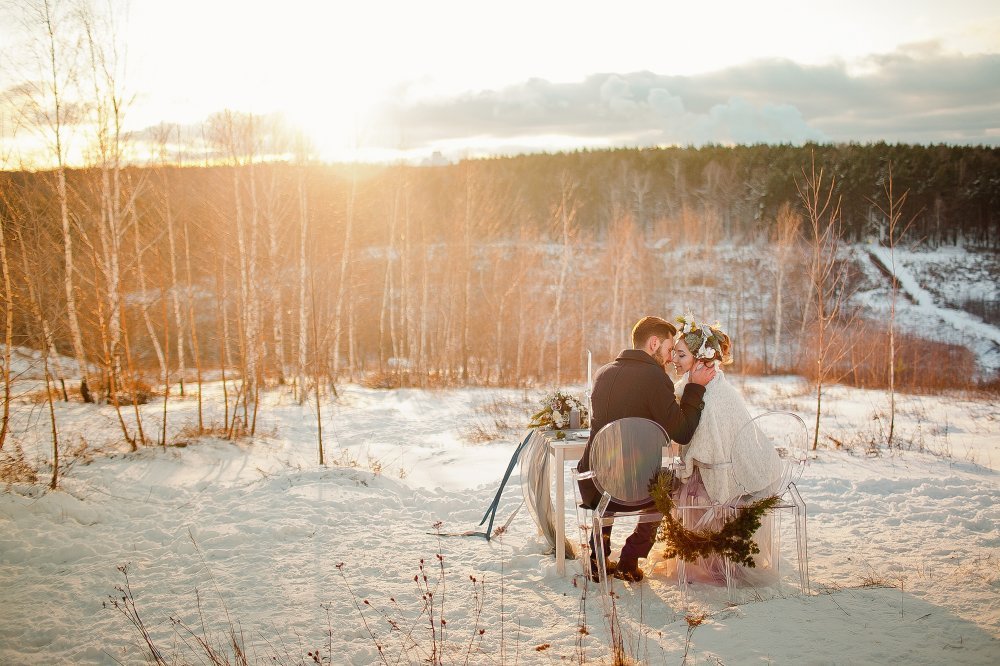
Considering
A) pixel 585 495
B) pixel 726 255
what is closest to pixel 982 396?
pixel 585 495

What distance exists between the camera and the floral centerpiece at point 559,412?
5.02 metres

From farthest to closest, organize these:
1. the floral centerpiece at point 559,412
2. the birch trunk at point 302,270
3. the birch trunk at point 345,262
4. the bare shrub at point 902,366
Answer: the bare shrub at point 902,366 < the birch trunk at point 345,262 < the birch trunk at point 302,270 < the floral centerpiece at point 559,412

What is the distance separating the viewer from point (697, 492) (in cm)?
436

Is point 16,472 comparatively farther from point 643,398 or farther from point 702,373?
point 702,373

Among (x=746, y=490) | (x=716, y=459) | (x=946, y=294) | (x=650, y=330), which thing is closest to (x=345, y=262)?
(x=650, y=330)

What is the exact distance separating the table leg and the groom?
6.0 inches

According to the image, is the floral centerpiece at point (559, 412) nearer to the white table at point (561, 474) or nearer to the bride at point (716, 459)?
the white table at point (561, 474)

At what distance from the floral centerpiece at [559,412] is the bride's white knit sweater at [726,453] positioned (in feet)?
3.32

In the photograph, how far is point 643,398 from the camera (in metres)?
4.27

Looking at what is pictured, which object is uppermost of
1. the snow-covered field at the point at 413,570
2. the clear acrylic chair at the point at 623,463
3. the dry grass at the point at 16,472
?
the clear acrylic chair at the point at 623,463

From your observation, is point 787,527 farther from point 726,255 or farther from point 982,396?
point 726,255

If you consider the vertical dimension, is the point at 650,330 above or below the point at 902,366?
above

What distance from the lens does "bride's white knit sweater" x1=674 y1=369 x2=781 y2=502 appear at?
418cm

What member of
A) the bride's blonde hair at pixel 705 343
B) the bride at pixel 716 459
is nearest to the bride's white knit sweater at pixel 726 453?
the bride at pixel 716 459
